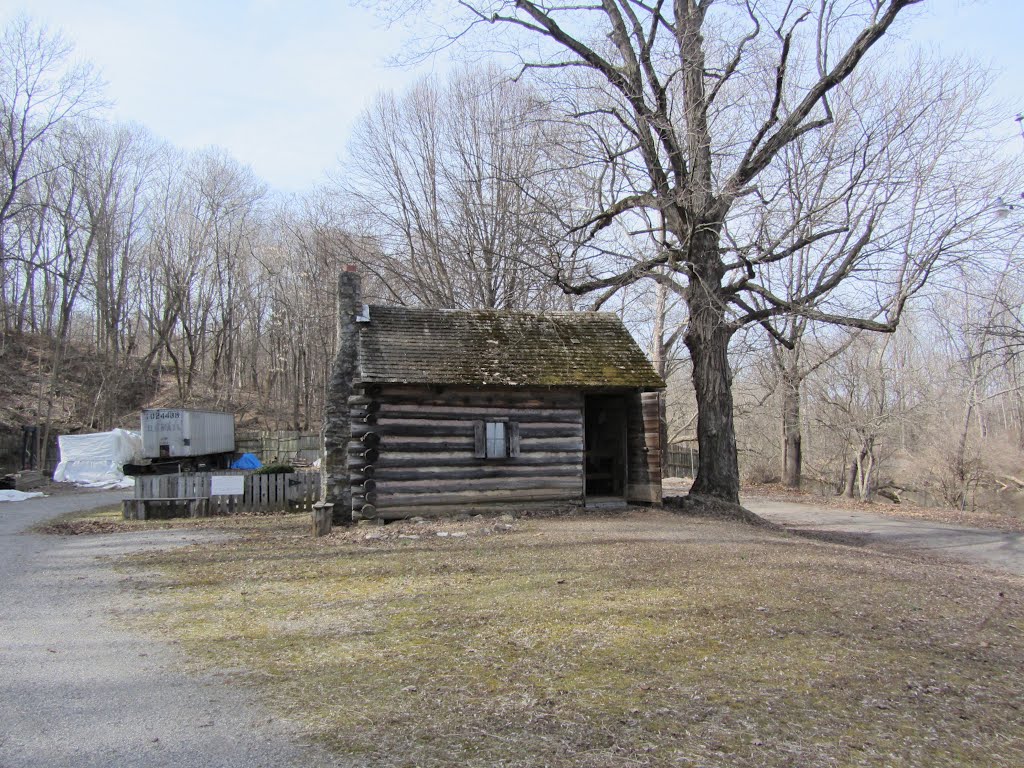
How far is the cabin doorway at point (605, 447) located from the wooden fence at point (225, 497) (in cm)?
712

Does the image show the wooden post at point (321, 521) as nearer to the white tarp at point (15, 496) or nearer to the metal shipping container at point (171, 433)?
the white tarp at point (15, 496)

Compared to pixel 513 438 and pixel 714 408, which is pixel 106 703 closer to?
pixel 513 438

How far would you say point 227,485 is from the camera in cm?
1616

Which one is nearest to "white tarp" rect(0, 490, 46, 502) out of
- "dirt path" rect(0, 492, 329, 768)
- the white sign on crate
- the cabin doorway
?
the white sign on crate

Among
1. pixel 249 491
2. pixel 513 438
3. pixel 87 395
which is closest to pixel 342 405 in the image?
pixel 513 438

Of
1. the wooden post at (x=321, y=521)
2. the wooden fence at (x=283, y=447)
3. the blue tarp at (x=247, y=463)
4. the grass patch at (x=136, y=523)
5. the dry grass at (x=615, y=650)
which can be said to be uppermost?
the wooden fence at (x=283, y=447)

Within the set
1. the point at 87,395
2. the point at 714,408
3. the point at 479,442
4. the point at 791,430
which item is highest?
the point at 87,395

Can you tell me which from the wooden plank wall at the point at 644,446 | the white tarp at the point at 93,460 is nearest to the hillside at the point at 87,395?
the white tarp at the point at 93,460

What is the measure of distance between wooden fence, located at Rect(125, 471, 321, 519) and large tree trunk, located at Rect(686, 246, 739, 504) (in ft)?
31.8

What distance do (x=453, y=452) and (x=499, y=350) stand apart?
2.49 metres

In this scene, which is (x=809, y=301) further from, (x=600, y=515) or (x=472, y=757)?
(x=472, y=757)

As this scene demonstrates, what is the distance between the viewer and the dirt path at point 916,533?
13.1 metres

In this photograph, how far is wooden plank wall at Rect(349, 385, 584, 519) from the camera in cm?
1304

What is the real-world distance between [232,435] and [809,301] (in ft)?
86.1
